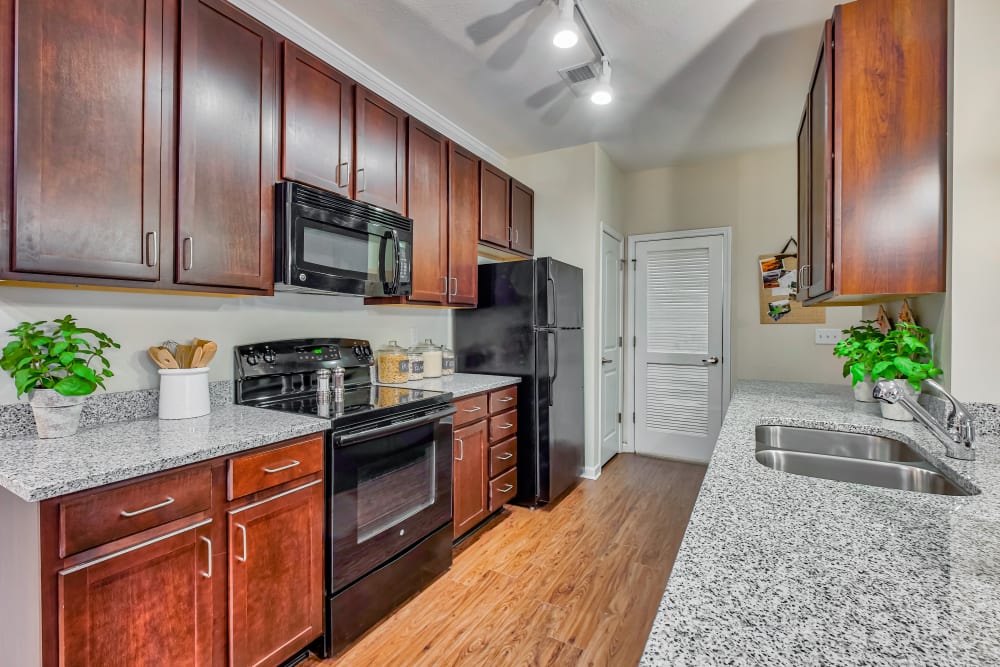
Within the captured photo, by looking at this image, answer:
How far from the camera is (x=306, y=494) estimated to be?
5.42 feet

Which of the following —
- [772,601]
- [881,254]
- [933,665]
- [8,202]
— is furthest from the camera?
[881,254]

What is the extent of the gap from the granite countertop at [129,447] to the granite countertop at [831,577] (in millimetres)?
1271

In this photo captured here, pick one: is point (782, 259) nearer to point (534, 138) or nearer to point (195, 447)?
point (534, 138)

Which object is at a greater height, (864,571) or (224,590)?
(864,571)

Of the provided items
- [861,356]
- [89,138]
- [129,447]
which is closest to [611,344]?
[861,356]

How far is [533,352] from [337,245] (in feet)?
4.72

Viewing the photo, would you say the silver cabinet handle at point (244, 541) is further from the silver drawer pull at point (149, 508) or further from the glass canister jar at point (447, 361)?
the glass canister jar at point (447, 361)

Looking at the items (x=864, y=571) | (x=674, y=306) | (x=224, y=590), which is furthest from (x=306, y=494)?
(x=674, y=306)

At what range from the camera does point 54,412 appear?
4.60ft

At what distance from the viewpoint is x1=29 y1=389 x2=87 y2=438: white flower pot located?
54.5 inches

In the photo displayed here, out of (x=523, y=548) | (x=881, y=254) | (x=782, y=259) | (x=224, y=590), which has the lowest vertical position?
(x=523, y=548)

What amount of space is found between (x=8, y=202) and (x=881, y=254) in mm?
2603

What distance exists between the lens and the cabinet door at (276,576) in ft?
4.75

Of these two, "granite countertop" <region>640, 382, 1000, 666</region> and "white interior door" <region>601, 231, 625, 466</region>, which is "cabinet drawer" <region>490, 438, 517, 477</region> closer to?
"white interior door" <region>601, 231, 625, 466</region>
